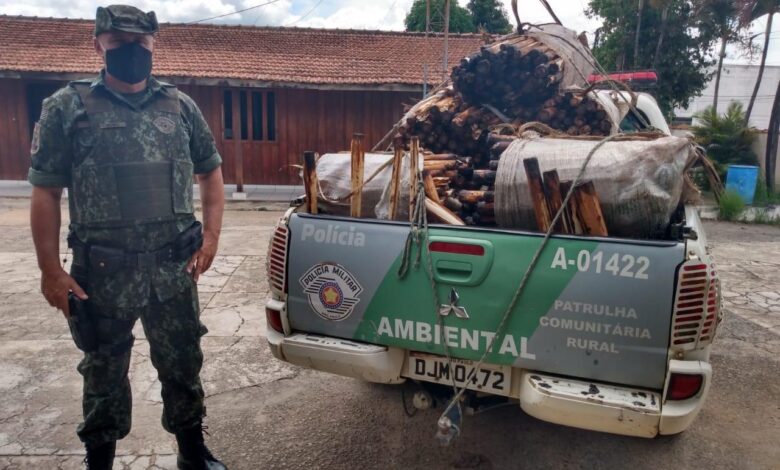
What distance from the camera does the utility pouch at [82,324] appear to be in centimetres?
229

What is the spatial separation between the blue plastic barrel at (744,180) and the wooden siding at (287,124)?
736 cm

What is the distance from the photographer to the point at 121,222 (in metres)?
2.36

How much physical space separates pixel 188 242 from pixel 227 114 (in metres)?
11.4

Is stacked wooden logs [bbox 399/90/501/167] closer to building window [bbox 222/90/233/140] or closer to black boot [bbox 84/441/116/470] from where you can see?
black boot [bbox 84/441/116/470]

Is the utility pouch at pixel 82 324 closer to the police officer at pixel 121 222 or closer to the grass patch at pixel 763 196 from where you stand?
the police officer at pixel 121 222

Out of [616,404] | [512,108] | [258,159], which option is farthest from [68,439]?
[258,159]

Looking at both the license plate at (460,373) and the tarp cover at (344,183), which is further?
the tarp cover at (344,183)

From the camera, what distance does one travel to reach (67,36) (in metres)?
13.4

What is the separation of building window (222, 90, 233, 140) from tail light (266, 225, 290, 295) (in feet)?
36.2

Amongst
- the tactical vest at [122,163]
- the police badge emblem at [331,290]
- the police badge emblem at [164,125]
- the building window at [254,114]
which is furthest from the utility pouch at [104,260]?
the building window at [254,114]

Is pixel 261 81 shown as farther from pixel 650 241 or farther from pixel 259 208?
pixel 650 241

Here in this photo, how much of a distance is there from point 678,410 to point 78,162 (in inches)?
99.0

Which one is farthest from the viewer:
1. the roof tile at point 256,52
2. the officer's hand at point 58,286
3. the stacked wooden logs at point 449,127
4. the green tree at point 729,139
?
the green tree at point 729,139

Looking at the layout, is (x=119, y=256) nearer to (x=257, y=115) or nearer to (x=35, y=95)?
(x=257, y=115)
